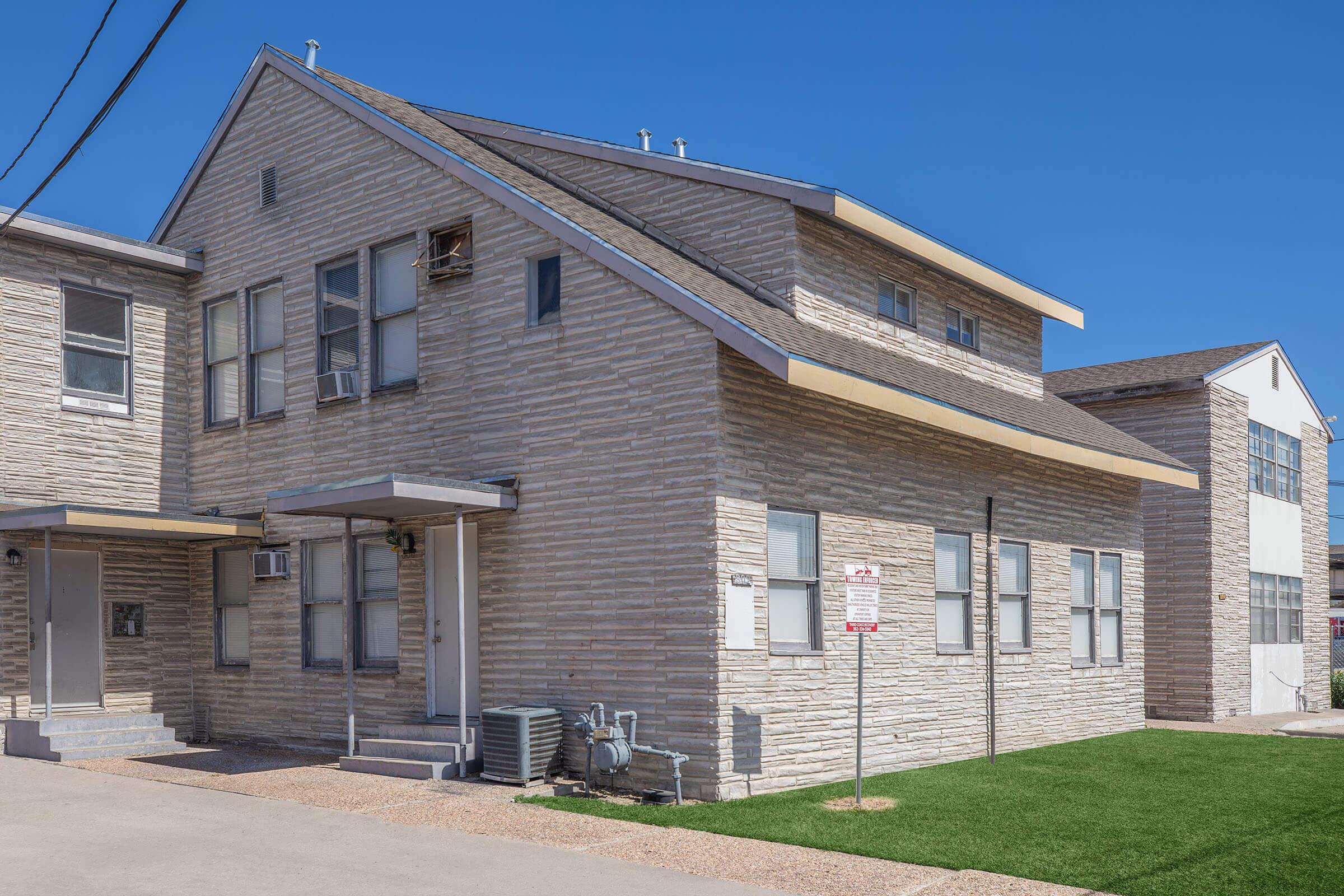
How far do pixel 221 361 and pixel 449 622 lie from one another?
5977mm

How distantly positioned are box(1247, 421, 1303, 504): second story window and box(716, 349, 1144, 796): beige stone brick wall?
7.85m

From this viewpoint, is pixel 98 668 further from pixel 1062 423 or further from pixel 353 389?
pixel 1062 423

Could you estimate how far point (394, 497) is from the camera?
40.7ft

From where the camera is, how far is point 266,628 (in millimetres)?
16531

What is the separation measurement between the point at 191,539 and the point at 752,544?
29.9 feet

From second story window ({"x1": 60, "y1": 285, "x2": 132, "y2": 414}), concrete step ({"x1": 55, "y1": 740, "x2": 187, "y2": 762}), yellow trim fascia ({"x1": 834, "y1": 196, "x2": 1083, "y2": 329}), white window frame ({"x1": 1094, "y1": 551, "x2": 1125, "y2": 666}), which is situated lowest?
concrete step ({"x1": 55, "y1": 740, "x2": 187, "y2": 762})

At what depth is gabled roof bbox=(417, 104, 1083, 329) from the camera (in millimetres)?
14484

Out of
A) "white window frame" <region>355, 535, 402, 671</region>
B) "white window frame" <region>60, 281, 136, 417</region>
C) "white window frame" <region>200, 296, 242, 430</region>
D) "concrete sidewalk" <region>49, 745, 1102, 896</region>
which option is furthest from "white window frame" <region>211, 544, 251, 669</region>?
"concrete sidewalk" <region>49, 745, 1102, 896</region>

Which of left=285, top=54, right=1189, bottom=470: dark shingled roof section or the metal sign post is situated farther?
left=285, top=54, right=1189, bottom=470: dark shingled roof section

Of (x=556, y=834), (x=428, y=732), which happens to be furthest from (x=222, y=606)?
(x=556, y=834)

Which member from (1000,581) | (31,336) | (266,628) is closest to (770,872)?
(1000,581)

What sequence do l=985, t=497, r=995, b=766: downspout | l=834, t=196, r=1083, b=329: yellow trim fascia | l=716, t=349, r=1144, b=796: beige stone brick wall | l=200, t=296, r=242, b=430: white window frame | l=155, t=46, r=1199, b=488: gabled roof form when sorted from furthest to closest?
l=200, t=296, r=242, b=430: white window frame, l=985, t=497, r=995, b=766: downspout, l=834, t=196, r=1083, b=329: yellow trim fascia, l=716, t=349, r=1144, b=796: beige stone brick wall, l=155, t=46, r=1199, b=488: gabled roof

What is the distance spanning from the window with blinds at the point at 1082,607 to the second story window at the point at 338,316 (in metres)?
10.4

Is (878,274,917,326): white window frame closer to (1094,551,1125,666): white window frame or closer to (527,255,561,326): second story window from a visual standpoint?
(527,255,561,326): second story window
